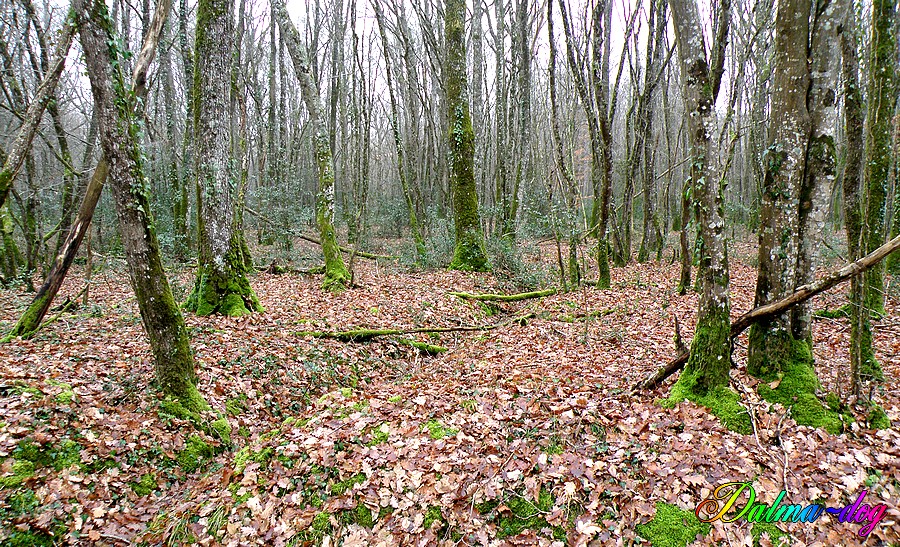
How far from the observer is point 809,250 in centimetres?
426

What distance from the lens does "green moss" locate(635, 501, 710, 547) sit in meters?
3.26

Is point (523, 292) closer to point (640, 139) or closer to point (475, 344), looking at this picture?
point (475, 344)

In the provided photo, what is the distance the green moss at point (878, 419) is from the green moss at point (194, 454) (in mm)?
6398

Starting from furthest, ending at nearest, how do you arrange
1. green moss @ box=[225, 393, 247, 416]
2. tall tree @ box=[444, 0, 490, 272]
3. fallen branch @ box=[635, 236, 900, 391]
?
tall tree @ box=[444, 0, 490, 272] → green moss @ box=[225, 393, 247, 416] → fallen branch @ box=[635, 236, 900, 391]

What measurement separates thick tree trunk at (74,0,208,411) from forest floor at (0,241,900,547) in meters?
0.48

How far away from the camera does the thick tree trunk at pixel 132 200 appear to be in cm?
432

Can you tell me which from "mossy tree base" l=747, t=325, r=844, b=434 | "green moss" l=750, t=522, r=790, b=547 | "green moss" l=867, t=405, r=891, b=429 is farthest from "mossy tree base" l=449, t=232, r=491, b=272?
"green moss" l=750, t=522, r=790, b=547

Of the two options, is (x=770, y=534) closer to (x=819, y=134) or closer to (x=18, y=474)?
(x=819, y=134)

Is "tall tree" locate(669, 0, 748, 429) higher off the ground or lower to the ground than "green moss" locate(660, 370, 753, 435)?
higher

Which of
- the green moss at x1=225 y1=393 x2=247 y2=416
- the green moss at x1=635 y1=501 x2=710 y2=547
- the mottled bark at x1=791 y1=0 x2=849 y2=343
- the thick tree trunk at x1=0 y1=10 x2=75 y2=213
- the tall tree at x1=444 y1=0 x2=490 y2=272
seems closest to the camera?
the green moss at x1=635 y1=501 x2=710 y2=547

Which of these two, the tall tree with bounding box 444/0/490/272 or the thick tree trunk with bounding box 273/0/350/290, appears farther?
the tall tree with bounding box 444/0/490/272

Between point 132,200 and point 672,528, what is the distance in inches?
220
